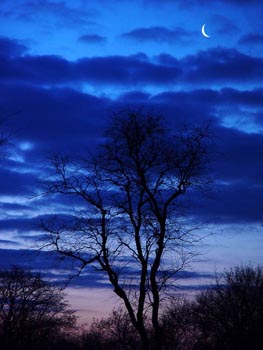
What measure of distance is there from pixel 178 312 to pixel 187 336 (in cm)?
421

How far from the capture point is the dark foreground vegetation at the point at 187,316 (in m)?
57.8

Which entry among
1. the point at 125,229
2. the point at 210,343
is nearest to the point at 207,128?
the point at 125,229

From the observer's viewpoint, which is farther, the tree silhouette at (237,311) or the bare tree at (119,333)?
the bare tree at (119,333)

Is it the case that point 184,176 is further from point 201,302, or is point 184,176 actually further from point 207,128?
point 201,302

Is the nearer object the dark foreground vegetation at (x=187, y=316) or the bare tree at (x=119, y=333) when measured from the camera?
the dark foreground vegetation at (x=187, y=316)

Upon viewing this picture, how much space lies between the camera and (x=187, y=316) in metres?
90.7

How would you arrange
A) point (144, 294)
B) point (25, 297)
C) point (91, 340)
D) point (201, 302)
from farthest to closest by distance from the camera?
point (91, 340)
point (201, 302)
point (25, 297)
point (144, 294)

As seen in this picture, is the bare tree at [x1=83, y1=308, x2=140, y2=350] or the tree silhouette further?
the bare tree at [x1=83, y1=308, x2=140, y2=350]

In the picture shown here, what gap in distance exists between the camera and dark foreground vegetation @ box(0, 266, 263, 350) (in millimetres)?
57812

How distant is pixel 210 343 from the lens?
270 ft

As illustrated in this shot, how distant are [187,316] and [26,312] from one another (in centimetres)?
2868

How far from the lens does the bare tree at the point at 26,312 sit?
235 feet

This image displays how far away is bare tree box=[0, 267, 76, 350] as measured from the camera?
71.6 meters

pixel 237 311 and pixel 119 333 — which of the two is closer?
pixel 237 311
